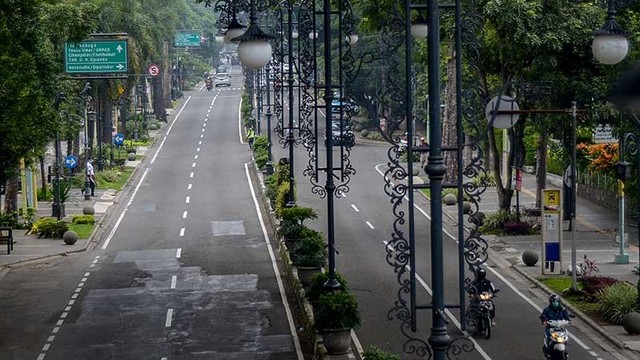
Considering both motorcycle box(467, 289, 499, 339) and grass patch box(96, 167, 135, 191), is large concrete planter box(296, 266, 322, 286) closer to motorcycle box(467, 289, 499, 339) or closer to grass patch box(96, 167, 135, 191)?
motorcycle box(467, 289, 499, 339)

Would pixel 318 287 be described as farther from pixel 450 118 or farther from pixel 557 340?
pixel 450 118

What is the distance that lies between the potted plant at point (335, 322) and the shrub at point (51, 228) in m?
24.3

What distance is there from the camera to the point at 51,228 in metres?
46.5

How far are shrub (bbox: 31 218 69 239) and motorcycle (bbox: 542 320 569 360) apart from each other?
27.1 meters

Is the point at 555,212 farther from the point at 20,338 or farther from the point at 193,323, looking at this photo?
the point at 20,338

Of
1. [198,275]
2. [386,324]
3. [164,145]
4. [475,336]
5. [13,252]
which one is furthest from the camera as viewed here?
[164,145]

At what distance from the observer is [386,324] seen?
2894 centimetres

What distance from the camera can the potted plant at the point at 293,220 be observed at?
37.3 meters

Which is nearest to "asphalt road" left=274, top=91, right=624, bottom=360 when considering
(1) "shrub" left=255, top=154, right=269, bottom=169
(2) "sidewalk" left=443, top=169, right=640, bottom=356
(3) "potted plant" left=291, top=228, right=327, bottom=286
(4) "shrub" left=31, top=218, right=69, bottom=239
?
(2) "sidewalk" left=443, top=169, right=640, bottom=356

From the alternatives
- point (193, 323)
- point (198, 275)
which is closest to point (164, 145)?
point (198, 275)

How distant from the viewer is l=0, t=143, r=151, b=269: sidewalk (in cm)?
4225

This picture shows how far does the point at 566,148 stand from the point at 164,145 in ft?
146

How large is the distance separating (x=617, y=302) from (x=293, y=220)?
1242 cm

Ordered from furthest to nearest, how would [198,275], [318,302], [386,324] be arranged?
1. [198,275]
2. [386,324]
3. [318,302]
